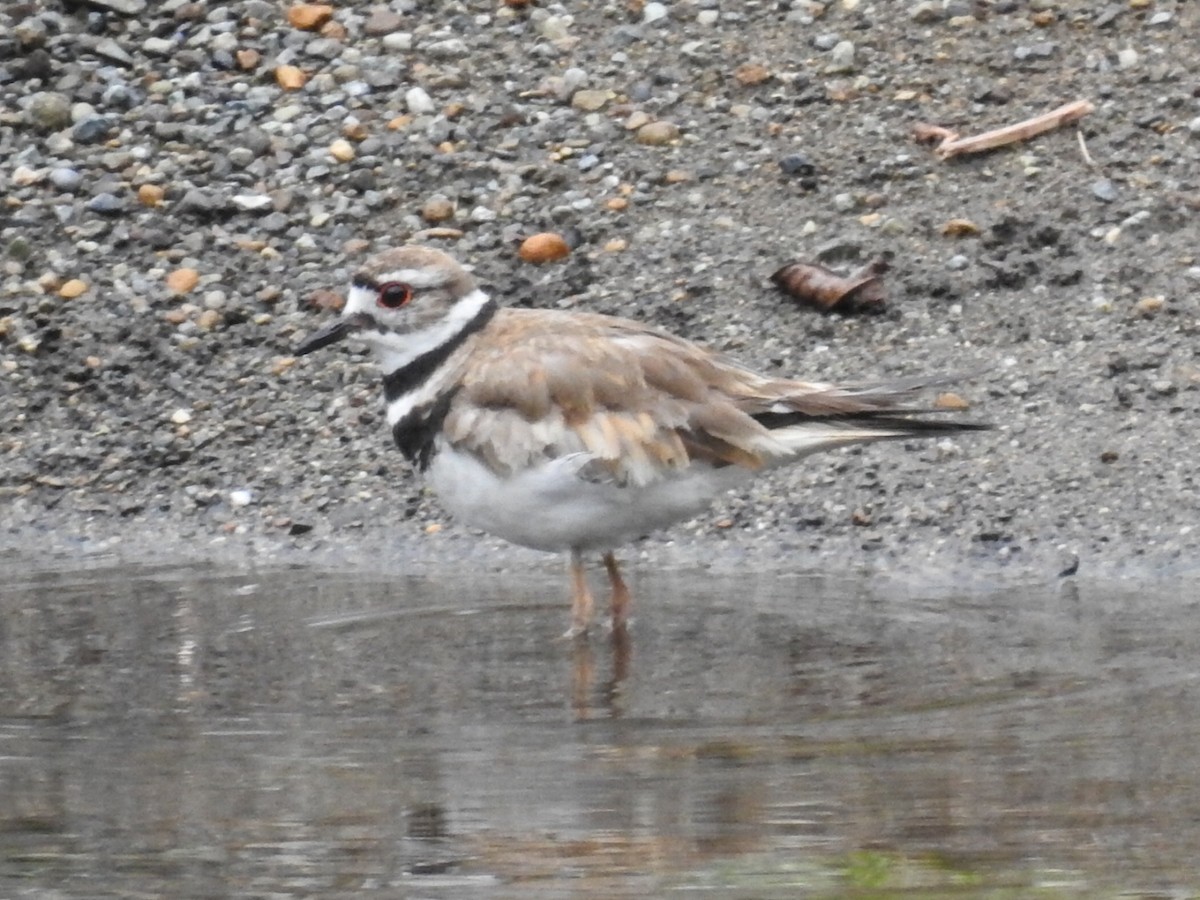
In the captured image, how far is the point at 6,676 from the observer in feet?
20.1

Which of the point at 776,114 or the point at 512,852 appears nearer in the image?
the point at 512,852

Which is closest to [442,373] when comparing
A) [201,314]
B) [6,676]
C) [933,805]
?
[6,676]

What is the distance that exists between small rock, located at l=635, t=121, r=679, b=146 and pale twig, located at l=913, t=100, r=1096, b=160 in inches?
39.1

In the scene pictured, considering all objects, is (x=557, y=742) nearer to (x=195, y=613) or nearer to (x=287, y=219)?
(x=195, y=613)

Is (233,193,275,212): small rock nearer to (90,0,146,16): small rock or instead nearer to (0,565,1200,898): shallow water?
(90,0,146,16): small rock

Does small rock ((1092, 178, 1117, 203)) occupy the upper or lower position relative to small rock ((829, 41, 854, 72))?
lower

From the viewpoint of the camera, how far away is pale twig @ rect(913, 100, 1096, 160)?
28.7 ft

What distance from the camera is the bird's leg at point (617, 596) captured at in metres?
6.61

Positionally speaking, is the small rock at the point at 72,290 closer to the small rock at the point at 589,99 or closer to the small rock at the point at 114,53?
the small rock at the point at 114,53

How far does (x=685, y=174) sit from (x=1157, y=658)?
3.61 m

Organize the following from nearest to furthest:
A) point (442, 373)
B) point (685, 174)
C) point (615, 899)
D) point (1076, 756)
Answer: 1. point (615, 899)
2. point (1076, 756)
3. point (442, 373)
4. point (685, 174)

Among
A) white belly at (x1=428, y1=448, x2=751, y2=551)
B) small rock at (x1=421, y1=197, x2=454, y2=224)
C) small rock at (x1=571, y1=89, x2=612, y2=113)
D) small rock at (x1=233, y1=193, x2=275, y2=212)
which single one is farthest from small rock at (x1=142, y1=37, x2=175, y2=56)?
white belly at (x1=428, y1=448, x2=751, y2=551)

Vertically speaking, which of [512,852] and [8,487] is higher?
[512,852]

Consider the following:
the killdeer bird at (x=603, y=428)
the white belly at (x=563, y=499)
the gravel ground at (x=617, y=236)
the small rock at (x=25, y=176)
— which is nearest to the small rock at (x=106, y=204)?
the gravel ground at (x=617, y=236)
